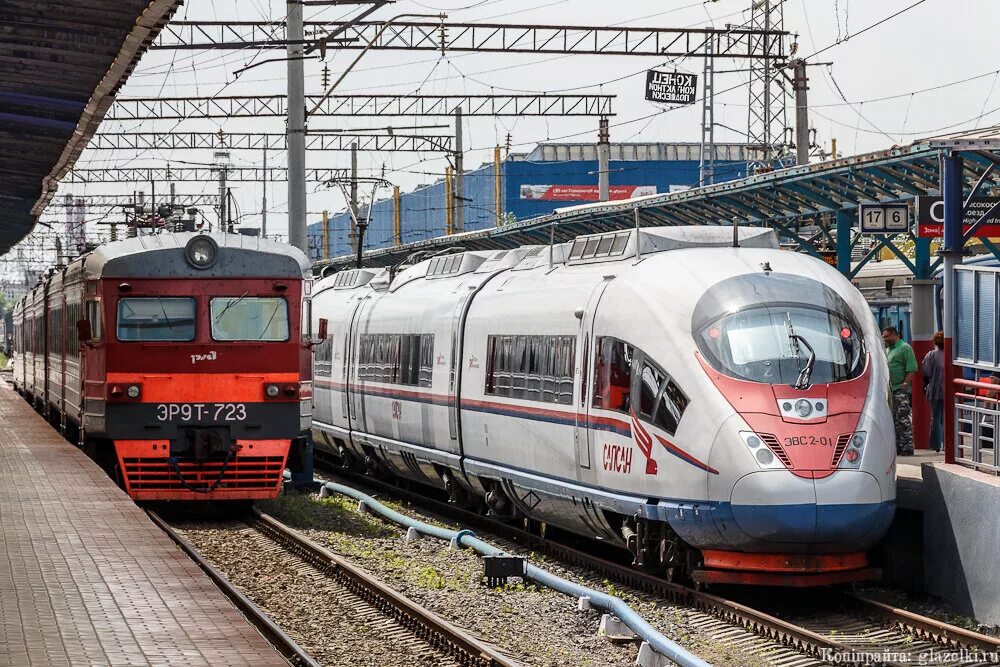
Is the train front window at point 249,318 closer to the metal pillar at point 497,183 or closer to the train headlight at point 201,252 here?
the train headlight at point 201,252

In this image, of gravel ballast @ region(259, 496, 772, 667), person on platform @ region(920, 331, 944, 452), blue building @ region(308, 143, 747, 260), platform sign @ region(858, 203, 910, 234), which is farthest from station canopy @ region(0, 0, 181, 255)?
blue building @ region(308, 143, 747, 260)

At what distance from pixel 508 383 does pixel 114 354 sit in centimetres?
469

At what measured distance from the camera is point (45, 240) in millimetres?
81500

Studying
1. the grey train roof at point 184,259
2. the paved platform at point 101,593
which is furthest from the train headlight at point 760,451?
the grey train roof at point 184,259

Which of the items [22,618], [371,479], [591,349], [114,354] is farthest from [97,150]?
[22,618]

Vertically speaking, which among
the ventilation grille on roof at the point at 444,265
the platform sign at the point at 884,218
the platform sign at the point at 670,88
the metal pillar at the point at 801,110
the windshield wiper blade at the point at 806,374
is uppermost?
the platform sign at the point at 670,88

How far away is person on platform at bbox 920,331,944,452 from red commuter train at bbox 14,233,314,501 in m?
7.33

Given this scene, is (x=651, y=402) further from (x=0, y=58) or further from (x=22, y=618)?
(x=0, y=58)

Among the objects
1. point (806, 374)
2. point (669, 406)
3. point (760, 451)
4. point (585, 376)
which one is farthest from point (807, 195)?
point (760, 451)

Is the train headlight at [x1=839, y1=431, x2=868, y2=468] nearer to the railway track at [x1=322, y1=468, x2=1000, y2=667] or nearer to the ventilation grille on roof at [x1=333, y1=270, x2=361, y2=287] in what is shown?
the railway track at [x1=322, y1=468, x2=1000, y2=667]

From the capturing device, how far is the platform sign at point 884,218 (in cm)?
1767

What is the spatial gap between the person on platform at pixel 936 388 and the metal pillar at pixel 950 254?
2960mm

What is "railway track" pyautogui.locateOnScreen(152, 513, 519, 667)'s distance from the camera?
11164 millimetres

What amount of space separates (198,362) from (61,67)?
13.7ft
